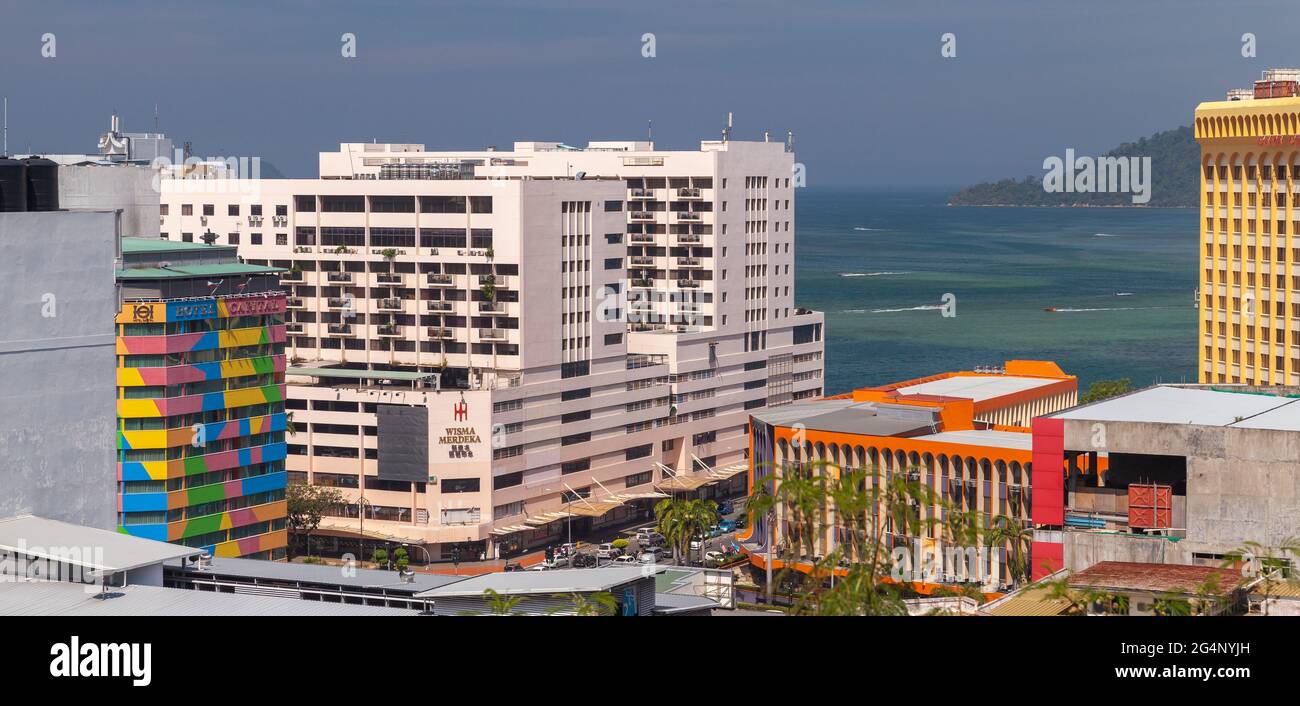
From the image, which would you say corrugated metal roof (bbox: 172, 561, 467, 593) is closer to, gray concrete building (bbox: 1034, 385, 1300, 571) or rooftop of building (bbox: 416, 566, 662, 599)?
rooftop of building (bbox: 416, 566, 662, 599)

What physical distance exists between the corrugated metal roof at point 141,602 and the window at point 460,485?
55.4m

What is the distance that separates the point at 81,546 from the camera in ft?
140

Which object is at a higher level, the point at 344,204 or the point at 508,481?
the point at 344,204

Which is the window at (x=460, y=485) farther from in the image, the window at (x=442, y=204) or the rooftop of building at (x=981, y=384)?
the rooftop of building at (x=981, y=384)

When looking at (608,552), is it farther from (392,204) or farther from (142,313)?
(142,313)

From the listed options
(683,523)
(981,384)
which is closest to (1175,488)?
(683,523)

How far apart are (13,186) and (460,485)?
39.8 meters

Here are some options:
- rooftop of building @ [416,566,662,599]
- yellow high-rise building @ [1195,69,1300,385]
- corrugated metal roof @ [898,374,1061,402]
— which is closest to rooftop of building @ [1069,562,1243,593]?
rooftop of building @ [416,566,662,599]

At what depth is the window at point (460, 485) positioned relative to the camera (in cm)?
9538

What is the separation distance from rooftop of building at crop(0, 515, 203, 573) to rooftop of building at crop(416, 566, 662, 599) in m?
7.15

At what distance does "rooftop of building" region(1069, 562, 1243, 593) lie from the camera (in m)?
45.0
